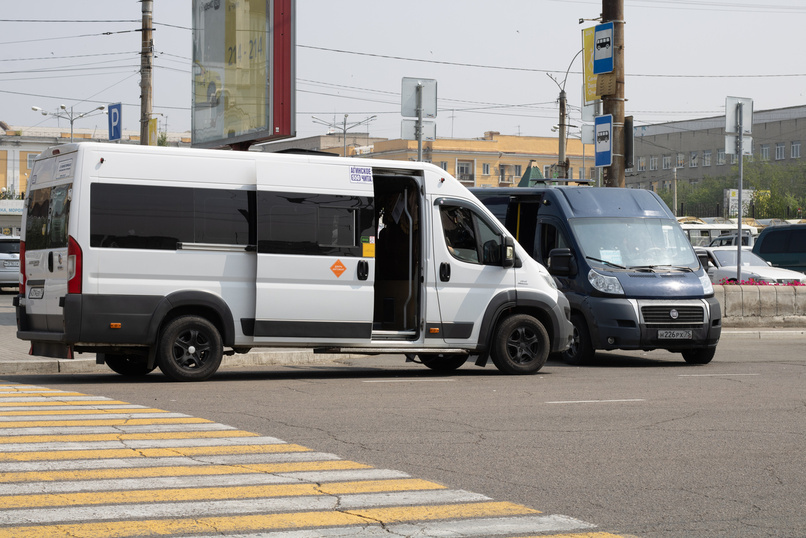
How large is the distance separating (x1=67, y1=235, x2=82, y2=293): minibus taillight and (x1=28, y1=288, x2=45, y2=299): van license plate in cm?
71

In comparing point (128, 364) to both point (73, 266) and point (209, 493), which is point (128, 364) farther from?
point (209, 493)

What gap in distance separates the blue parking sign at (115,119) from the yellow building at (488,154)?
3316 inches

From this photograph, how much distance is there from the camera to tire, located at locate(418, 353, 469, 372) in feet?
49.6

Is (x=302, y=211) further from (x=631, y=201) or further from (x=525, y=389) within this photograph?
(x=631, y=201)

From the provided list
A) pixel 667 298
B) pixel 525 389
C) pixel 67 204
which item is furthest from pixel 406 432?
pixel 667 298

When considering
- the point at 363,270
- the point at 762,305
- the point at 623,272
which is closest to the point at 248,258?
the point at 363,270

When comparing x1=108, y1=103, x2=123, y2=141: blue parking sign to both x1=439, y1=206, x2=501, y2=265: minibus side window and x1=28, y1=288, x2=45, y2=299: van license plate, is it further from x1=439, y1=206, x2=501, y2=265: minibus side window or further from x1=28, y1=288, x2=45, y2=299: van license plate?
x1=439, y1=206, x2=501, y2=265: minibus side window

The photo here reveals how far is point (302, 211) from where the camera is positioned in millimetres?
12898

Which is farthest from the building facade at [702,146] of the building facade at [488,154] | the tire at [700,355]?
the tire at [700,355]

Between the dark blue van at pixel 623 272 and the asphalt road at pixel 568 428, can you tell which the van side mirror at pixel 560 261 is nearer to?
the dark blue van at pixel 623 272

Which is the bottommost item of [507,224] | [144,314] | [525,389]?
[525,389]

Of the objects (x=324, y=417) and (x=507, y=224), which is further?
(x=507, y=224)

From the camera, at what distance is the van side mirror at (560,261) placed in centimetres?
1563

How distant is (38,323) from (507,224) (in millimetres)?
7975
